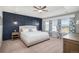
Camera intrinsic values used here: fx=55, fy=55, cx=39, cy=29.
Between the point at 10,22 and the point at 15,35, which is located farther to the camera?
the point at 15,35

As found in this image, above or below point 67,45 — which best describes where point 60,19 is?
above

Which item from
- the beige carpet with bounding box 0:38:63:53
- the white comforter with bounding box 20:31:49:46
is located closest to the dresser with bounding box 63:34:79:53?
the beige carpet with bounding box 0:38:63:53

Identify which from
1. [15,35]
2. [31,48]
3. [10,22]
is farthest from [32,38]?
[10,22]

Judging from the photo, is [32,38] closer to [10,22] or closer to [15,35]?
[15,35]

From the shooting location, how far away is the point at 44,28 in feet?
8.64

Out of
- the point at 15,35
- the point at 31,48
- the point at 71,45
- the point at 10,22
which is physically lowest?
the point at 31,48

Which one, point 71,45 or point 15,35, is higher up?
point 71,45

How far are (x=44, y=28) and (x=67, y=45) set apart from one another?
1.47 metres

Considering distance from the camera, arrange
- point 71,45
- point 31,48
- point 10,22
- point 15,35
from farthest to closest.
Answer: point 15,35
point 10,22
point 31,48
point 71,45

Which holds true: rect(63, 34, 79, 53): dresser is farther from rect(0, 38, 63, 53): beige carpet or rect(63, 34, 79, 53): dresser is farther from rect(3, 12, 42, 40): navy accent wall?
rect(3, 12, 42, 40): navy accent wall
